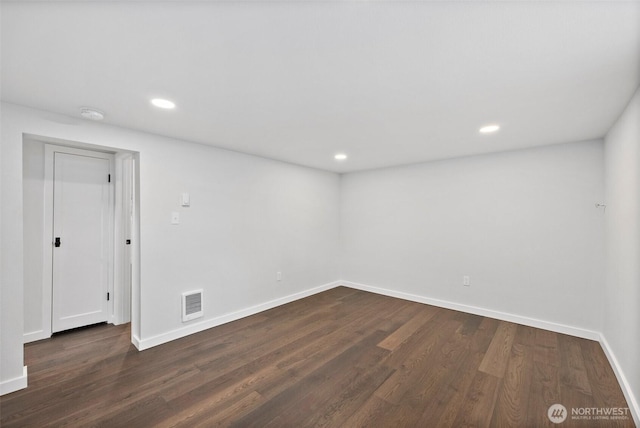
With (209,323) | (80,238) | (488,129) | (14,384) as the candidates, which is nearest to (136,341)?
(209,323)

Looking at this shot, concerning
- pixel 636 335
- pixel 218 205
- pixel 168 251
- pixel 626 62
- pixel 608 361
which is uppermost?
pixel 626 62

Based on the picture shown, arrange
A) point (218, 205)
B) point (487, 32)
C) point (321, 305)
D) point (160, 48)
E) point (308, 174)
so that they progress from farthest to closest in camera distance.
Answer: point (308, 174) < point (321, 305) < point (218, 205) < point (160, 48) < point (487, 32)

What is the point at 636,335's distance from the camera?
1.85 meters

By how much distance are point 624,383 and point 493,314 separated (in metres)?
1.54

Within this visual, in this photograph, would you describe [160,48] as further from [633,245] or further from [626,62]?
[633,245]

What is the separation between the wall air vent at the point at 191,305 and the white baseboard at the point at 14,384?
1.21 m

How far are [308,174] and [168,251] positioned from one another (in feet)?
8.16

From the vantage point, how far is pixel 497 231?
353 centimetres

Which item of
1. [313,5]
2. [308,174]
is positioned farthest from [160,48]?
[308,174]

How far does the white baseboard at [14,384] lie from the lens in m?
1.99

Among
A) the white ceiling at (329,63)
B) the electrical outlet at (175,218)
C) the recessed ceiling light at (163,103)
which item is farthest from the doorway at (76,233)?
the white ceiling at (329,63)

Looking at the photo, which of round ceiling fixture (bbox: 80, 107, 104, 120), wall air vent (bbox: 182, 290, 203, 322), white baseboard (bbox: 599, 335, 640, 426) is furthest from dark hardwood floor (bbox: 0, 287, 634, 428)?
round ceiling fixture (bbox: 80, 107, 104, 120)

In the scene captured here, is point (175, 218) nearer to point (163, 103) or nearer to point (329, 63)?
point (163, 103)

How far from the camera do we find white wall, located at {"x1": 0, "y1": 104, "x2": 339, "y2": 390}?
2.06 metres
